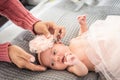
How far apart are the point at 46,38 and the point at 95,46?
0.74ft

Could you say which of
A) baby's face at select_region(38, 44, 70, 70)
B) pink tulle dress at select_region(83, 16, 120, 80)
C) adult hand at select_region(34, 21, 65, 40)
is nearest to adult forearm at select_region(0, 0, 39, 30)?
adult hand at select_region(34, 21, 65, 40)

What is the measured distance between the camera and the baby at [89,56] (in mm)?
1096

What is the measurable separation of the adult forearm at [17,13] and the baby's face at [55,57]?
17cm

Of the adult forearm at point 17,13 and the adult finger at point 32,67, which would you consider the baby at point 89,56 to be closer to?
the adult finger at point 32,67

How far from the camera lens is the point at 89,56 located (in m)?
1.16

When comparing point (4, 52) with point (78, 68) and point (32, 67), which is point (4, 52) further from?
point (78, 68)

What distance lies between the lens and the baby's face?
3.67 feet

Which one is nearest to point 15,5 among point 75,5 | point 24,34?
point 24,34

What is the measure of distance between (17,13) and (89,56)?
0.41 m

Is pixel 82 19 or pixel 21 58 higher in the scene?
pixel 82 19

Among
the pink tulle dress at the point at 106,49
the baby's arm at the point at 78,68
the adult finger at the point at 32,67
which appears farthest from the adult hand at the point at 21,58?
the pink tulle dress at the point at 106,49

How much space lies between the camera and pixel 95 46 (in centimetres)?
116

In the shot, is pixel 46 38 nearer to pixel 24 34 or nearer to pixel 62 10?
pixel 24 34

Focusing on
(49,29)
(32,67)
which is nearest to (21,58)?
(32,67)
